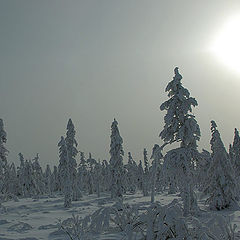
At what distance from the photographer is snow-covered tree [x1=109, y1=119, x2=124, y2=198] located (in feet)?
186

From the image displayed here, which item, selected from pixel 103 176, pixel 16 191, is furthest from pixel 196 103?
pixel 103 176

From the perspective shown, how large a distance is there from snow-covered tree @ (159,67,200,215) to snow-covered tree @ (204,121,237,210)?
4847 mm

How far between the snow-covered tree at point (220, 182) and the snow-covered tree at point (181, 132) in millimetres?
4847

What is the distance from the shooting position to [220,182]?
32.2 m

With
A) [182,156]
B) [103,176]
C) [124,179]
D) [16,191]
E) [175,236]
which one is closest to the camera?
[175,236]

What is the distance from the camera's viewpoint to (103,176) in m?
105

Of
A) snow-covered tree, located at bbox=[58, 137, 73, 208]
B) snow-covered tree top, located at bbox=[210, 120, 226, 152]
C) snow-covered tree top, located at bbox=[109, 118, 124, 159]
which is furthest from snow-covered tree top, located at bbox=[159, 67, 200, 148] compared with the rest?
snow-covered tree top, located at bbox=[109, 118, 124, 159]

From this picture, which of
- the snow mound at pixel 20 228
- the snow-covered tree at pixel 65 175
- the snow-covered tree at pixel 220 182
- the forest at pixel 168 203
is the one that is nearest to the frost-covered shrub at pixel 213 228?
the forest at pixel 168 203

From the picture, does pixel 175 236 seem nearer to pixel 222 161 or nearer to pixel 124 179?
pixel 222 161

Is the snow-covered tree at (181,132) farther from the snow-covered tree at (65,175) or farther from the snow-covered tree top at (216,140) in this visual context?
the snow-covered tree at (65,175)

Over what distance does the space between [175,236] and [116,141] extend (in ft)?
165

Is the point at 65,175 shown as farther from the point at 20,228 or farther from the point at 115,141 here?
the point at 20,228

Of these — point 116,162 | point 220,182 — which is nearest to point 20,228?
point 220,182

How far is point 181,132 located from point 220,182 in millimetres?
8157
